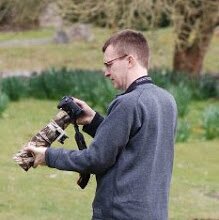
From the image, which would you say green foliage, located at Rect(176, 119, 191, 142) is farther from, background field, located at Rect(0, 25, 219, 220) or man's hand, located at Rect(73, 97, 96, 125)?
man's hand, located at Rect(73, 97, 96, 125)

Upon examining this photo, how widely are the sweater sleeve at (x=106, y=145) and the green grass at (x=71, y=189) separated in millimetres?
3013

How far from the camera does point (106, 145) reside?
324 cm

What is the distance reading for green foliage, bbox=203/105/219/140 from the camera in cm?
1096

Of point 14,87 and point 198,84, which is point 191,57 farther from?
point 14,87

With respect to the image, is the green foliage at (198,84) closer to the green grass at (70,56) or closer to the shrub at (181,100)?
the shrub at (181,100)

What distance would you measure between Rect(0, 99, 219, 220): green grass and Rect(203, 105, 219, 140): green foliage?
0.57 m

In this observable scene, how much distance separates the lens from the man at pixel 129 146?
325 centimetres

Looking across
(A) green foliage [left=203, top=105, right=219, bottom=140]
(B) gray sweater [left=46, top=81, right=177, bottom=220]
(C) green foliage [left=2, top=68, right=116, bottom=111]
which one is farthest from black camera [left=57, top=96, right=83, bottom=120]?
(C) green foliage [left=2, top=68, right=116, bottom=111]

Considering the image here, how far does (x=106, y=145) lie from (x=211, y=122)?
7936 millimetres

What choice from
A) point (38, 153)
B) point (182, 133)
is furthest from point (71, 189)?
point (38, 153)

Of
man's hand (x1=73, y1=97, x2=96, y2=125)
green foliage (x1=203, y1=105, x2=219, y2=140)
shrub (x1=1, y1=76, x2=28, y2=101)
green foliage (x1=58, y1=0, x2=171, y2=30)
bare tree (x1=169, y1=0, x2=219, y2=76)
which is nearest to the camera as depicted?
man's hand (x1=73, y1=97, x2=96, y2=125)

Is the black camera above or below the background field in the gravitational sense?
above

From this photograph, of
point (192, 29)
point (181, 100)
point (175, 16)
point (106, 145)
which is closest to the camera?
point (106, 145)

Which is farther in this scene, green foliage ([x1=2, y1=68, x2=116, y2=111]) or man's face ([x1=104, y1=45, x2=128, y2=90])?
green foliage ([x1=2, y1=68, x2=116, y2=111])
